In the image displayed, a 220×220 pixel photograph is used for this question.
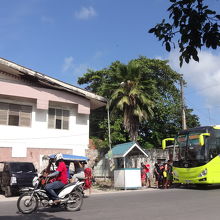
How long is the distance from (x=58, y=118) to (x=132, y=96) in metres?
5.72

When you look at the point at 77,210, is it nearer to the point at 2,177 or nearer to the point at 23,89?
the point at 2,177

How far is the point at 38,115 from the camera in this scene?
69.9 feet

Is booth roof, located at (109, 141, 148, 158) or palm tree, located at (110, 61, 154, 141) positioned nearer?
booth roof, located at (109, 141, 148, 158)

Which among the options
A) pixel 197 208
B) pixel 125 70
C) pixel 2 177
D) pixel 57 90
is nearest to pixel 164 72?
pixel 125 70

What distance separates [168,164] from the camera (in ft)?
64.1

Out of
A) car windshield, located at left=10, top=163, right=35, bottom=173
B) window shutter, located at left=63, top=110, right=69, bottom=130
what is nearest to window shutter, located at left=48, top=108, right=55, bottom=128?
window shutter, located at left=63, top=110, right=69, bottom=130

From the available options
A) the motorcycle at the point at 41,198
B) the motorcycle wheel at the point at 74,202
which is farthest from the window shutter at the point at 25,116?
the motorcycle wheel at the point at 74,202

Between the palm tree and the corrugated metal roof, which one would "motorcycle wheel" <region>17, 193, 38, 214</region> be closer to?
the corrugated metal roof

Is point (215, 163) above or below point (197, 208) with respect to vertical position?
above

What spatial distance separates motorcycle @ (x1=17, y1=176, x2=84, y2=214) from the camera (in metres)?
9.03

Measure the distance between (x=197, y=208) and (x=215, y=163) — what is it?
7031 mm

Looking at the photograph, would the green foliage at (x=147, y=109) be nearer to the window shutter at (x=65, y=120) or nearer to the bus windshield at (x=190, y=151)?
the window shutter at (x=65, y=120)

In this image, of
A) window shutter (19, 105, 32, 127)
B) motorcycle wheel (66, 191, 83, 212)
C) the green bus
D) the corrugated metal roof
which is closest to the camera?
motorcycle wheel (66, 191, 83, 212)

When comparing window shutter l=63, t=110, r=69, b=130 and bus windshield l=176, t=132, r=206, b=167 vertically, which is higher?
window shutter l=63, t=110, r=69, b=130
